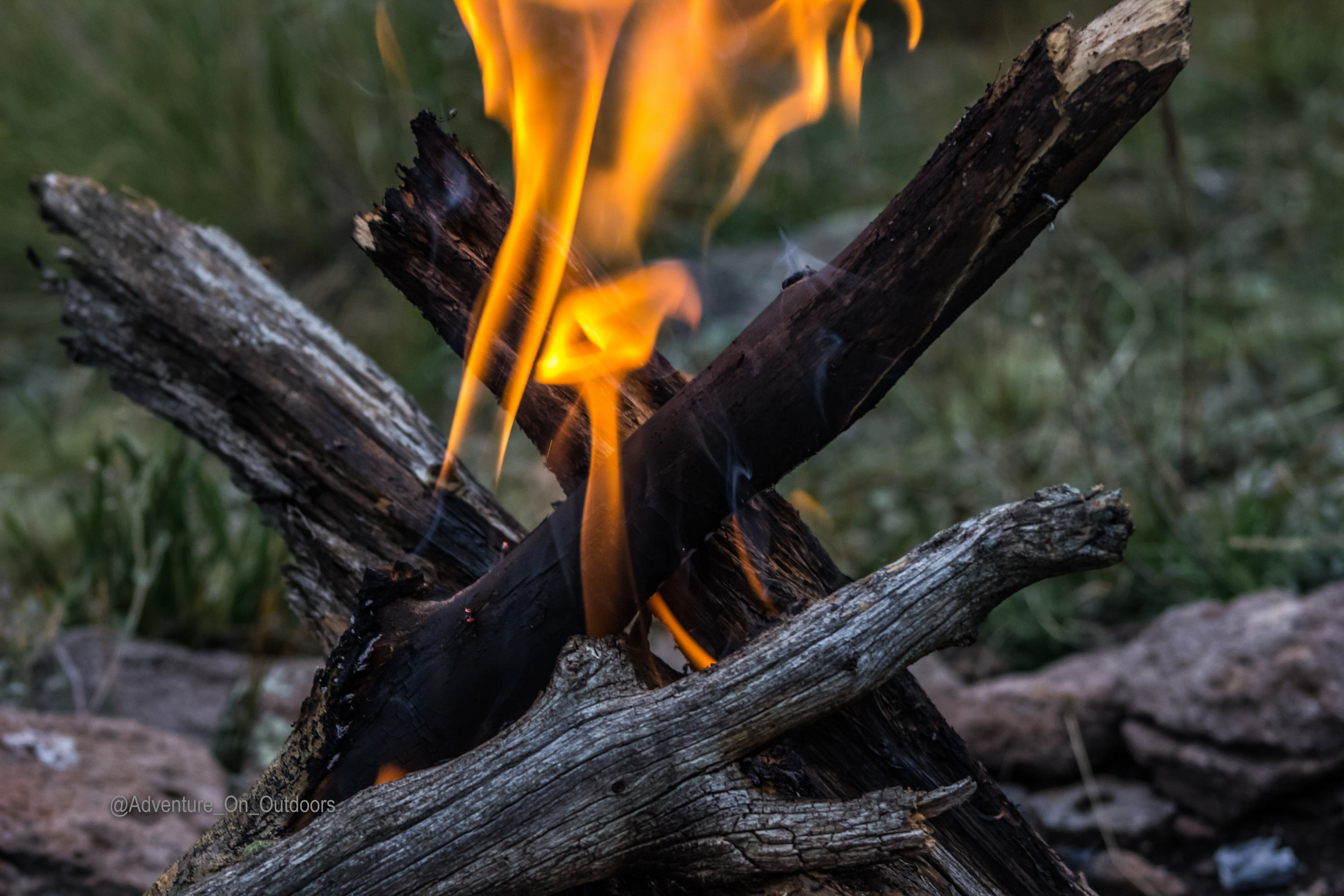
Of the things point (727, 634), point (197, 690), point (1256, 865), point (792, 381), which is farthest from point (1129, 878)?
point (197, 690)

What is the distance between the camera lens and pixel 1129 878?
1897 mm

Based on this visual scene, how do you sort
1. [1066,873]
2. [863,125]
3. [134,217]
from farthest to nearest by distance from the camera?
[863,125] < [134,217] < [1066,873]

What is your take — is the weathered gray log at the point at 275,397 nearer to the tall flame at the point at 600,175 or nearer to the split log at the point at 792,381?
the tall flame at the point at 600,175

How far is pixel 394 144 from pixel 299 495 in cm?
411

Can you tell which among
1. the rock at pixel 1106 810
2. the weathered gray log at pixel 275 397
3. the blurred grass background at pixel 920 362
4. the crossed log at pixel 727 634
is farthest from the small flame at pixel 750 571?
the rock at pixel 1106 810

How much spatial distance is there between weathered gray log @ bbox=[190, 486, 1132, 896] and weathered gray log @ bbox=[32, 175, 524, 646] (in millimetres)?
419

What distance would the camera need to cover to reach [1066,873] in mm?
→ 1262

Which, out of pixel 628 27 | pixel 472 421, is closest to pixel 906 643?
pixel 628 27

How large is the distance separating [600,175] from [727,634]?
26.7 inches

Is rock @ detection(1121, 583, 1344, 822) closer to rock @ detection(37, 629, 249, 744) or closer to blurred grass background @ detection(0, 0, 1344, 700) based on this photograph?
blurred grass background @ detection(0, 0, 1344, 700)

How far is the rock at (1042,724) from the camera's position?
2.20 m

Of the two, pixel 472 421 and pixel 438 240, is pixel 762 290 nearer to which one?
pixel 472 421

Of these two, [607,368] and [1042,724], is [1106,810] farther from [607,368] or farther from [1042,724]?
[607,368]

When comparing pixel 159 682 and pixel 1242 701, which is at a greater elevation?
pixel 159 682
